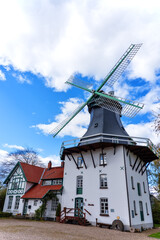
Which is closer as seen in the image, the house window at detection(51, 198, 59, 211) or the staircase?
the staircase

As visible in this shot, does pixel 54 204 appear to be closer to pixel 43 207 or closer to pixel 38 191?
pixel 43 207

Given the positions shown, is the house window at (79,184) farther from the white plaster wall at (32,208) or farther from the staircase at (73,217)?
the white plaster wall at (32,208)

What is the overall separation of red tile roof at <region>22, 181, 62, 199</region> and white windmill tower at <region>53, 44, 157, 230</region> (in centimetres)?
197

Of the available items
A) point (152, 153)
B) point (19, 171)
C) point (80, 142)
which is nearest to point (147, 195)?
point (152, 153)

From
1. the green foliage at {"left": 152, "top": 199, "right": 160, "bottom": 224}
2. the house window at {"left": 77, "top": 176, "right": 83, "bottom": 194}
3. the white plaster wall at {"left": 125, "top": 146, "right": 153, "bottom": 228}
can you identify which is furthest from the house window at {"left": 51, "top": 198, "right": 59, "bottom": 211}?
the green foliage at {"left": 152, "top": 199, "right": 160, "bottom": 224}

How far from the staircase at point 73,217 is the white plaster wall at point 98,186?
48 centimetres

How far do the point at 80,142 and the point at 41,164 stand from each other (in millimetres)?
17599

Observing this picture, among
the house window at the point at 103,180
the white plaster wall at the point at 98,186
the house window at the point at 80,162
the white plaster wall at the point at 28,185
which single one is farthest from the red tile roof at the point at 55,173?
the house window at the point at 103,180

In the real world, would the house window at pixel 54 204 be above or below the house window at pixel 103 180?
below

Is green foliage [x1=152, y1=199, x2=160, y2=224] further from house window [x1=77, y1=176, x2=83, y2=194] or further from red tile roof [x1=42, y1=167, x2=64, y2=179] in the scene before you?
red tile roof [x1=42, y1=167, x2=64, y2=179]

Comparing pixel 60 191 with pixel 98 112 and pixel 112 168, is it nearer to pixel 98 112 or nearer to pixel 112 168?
pixel 112 168

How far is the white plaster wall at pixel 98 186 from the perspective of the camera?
1507 centimetres

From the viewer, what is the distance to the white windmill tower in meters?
15.3

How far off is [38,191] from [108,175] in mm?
9621
